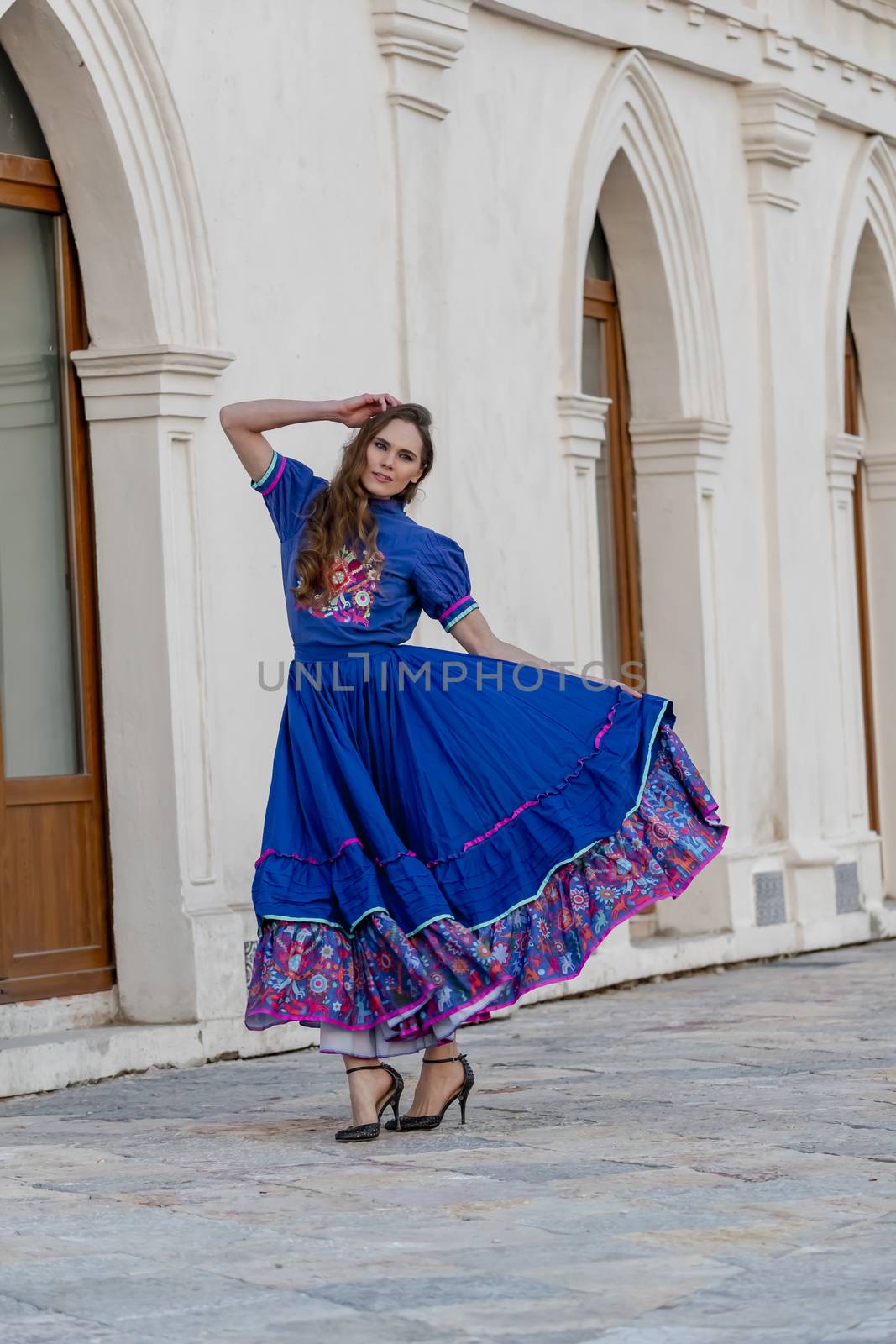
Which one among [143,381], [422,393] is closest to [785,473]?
[422,393]

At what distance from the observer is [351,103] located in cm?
862

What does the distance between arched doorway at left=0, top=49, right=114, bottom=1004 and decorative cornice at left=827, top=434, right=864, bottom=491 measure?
5436 millimetres

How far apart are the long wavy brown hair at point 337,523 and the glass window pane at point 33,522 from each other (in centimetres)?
205

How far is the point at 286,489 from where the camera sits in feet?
19.7

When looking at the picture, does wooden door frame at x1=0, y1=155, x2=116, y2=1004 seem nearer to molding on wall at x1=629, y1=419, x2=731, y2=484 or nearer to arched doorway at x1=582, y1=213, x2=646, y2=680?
arched doorway at x1=582, y1=213, x2=646, y2=680

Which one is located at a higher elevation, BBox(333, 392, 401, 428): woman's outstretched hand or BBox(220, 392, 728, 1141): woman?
BBox(333, 392, 401, 428): woman's outstretched hand

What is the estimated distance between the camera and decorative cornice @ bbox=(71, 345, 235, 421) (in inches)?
302

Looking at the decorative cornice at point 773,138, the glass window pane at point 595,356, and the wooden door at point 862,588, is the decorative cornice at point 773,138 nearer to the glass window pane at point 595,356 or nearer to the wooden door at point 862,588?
the glass window pane at point 595,356

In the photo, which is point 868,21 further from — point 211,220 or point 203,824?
point 203,824

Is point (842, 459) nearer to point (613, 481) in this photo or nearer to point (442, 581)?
point (613, 481)

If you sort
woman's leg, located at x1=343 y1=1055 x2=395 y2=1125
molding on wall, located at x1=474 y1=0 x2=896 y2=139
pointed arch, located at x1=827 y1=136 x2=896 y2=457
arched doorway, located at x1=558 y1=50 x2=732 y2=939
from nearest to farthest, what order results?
woman's leg, located at x1=343 y1=1055 x2=395 y2=1125 < molding on wall, located at x1=474 y1=0 x2=896 y2=139 < arched doorway, located at x1=558 y1=50 x2=732 y2=939 < pointed arch, located at x1=827 y1=136 x2=896 y2=457

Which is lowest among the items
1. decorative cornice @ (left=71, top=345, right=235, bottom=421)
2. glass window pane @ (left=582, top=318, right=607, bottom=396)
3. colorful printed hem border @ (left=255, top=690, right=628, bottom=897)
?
colorful printed hem border @ (left=255, top=690, right=628, bottom=897)

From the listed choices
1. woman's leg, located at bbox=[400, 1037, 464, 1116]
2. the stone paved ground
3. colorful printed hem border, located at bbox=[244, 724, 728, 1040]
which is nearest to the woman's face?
colorful printed hem border, located at bbox=[244, 724, 728, 1040]

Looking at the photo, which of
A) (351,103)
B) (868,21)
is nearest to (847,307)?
(868,21)
